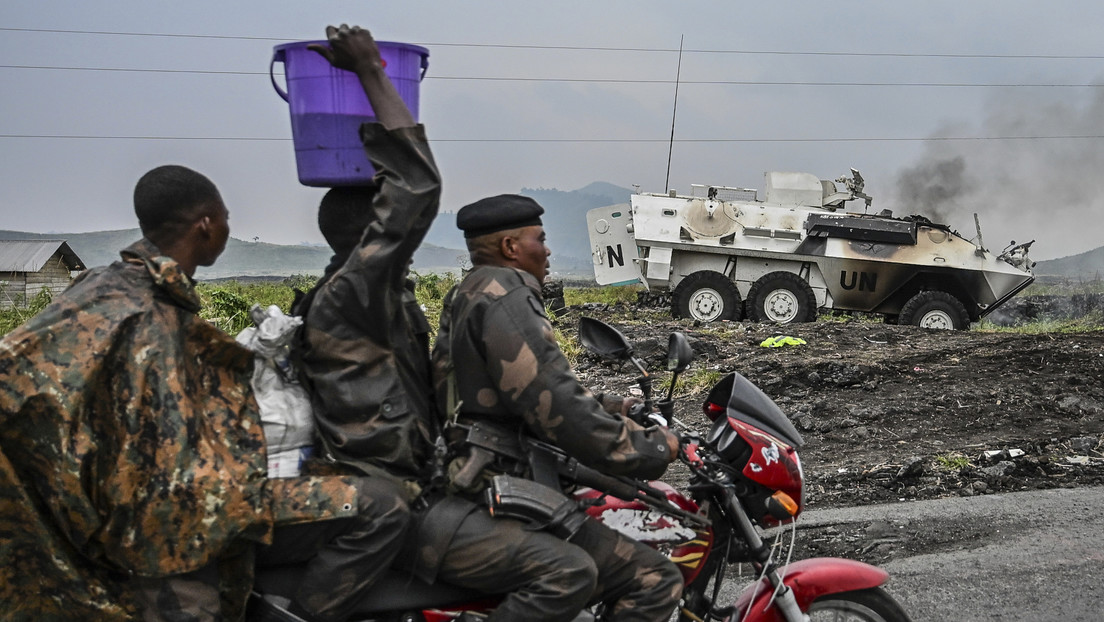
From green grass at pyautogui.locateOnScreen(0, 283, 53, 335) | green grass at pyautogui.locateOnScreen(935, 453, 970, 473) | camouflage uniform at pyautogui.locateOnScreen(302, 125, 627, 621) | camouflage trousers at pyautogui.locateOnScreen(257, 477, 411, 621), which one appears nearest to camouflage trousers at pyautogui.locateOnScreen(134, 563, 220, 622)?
camouflage trousers at pyautogui.locateOnScreen(257, 477, 411, 621)

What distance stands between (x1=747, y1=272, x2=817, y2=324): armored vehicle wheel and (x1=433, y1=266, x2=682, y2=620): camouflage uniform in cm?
1570

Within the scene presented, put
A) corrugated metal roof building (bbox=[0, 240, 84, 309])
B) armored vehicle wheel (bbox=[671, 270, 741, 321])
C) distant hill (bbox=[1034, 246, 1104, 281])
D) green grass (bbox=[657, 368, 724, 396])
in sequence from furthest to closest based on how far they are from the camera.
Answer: distant hill (bbox=[1034, 246, 1104, 281]) → armored vehicle wheel (bbox=[671, 270, 741, 321]) → corrugated metal roof building (bbox=[0, 240, 84, 309]) → green grass (bbox=[657, 368, 724, 396])

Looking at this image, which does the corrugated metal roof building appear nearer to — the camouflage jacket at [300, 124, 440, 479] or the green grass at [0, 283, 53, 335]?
the green grass at [0, 283, 53, 335]

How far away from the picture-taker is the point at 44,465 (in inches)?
92.6

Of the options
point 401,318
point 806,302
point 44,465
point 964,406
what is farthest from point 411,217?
point 806,302

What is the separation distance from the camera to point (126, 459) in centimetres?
239

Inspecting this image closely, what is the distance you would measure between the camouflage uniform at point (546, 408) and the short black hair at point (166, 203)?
772mm

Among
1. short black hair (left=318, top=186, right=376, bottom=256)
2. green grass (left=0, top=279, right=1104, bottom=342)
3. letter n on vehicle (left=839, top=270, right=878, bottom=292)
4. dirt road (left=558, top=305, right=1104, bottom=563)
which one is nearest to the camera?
short black hair (left=318, top=186, right=376, bottom=256)

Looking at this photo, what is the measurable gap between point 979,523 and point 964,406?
9.40ft

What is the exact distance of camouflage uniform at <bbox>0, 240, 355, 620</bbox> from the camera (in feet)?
7.66

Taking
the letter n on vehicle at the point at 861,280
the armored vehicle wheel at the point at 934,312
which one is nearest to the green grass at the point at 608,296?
the letter n on vehicle at the point at 861,280

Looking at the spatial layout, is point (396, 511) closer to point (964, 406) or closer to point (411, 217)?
point (411, 217)

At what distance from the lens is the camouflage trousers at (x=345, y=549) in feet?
8.59

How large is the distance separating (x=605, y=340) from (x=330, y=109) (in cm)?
107
